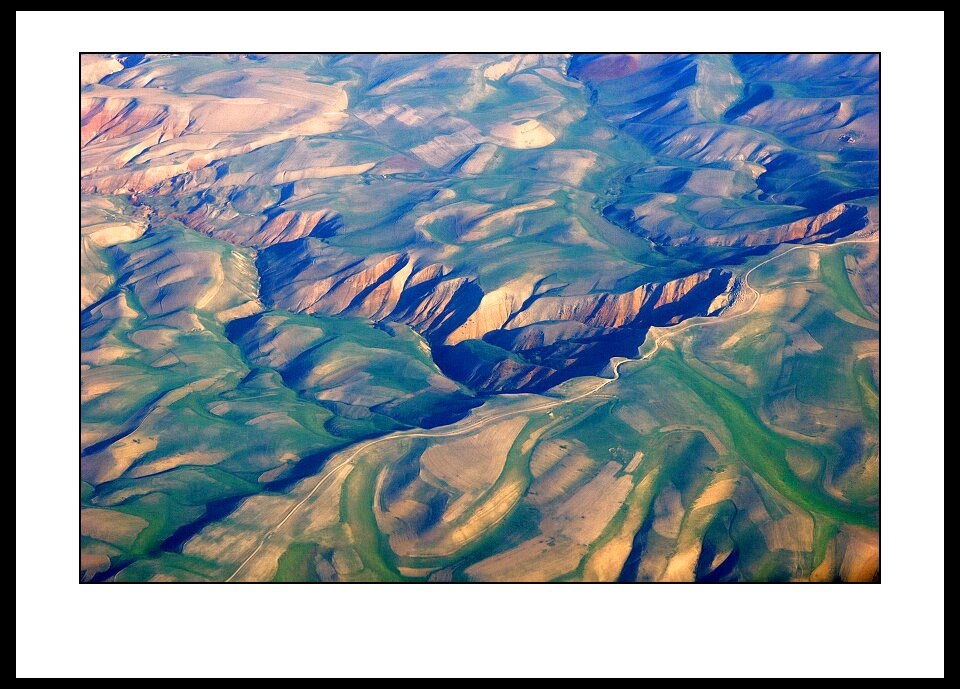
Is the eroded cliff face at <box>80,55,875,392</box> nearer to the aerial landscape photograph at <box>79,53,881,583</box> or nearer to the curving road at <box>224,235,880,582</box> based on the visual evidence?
the aerial landscape photograph at <box>79,53,881,583</box>

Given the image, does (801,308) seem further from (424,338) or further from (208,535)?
(208,535)

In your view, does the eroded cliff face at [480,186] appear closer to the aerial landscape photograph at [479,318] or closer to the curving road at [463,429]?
the aerial landscape photograph at [479,318]

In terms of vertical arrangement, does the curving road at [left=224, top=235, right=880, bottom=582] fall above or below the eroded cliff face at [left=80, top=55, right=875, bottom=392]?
below

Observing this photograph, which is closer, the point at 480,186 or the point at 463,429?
the point at 463,429

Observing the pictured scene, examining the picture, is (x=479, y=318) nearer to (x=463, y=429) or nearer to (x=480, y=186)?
(x=463, y=429)

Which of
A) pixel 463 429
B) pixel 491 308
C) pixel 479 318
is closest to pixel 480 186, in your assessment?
Result: pixel 491 308

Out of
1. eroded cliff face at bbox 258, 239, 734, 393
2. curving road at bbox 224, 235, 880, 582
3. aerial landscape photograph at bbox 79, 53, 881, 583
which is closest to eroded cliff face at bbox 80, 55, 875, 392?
eroded cliff face at bbox 258, 239, 734, 393

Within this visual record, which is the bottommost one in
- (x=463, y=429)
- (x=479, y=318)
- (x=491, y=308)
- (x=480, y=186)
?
(x=463, y=429)

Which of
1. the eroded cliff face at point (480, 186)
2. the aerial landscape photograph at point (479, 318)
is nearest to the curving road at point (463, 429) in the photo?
the aerial landscape photograph at point (479, 318)
